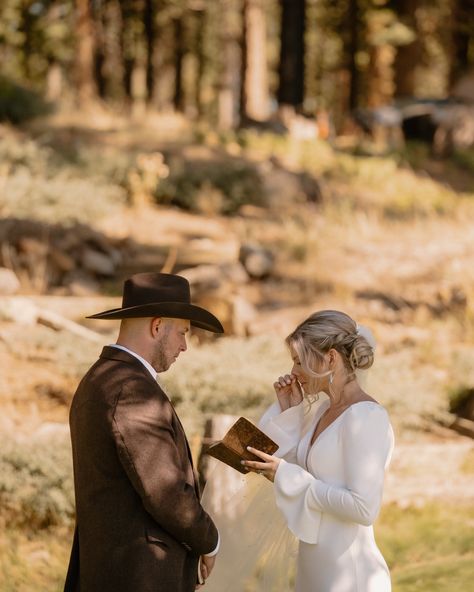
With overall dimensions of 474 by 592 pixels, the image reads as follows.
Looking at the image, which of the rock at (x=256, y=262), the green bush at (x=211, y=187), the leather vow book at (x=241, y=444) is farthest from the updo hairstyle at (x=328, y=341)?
the green bush at (x=211, y=187)

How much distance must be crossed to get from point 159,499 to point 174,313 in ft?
2.14

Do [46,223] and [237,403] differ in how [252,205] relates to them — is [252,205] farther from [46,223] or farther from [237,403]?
[237,403]

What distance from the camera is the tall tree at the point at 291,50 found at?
2536 centimetres

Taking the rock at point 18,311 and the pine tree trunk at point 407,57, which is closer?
the rock at point 18,311

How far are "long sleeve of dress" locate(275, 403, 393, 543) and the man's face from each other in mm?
644

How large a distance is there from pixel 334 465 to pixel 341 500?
177mm

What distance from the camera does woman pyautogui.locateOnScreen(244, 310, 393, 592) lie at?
3818 millimetres

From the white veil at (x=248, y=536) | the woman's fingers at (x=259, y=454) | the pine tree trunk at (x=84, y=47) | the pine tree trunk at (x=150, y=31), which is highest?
the woman's fingers at (x=259, y=454)

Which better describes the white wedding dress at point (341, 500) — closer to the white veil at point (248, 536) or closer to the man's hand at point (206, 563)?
the white veil at point (248, 536)

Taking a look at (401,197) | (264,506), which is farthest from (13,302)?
Answer: (401,197)

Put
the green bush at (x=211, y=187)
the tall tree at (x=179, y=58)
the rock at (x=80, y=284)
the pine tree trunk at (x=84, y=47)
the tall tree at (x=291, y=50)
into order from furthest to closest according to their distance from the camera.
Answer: the tall tree at (x=179, y=58) < the pine tree trunk at (x=84, y=47) < the tall tree at (x=291, y=50) < the green bush at (x=211, y=187) < the rock at (x=80, y=284)

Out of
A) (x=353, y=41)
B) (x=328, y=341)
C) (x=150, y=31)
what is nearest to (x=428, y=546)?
(x=328, y=341)

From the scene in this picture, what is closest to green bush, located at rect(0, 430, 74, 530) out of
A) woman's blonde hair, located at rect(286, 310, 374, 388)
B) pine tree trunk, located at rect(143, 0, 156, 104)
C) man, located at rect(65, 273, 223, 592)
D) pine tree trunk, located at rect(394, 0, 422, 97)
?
man, located at rect(65, 273, 223, 592)

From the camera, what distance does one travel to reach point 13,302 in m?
10.6
